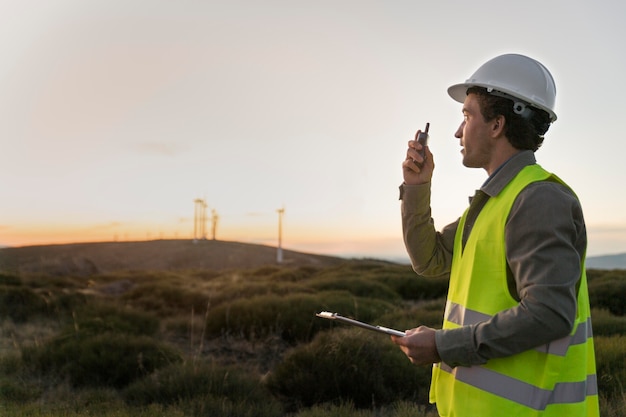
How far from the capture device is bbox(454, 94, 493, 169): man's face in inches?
92.2

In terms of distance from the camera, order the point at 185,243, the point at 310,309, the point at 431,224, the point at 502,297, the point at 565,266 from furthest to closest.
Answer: the point at 185,243 < the point at 310,309 < the point at 431,224 < the point at 502,297 < the point at 565,266

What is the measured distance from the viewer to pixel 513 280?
2.14m

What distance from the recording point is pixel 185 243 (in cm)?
6319

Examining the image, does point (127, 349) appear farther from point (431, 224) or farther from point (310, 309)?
point (431, 224)

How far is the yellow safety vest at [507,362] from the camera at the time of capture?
Result: 208 centimetres

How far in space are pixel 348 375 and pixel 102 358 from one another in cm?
302

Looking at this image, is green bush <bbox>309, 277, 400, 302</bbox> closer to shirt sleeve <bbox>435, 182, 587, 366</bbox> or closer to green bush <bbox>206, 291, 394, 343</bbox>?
green bush <bbox>206, 291, 394, 343</bbox>

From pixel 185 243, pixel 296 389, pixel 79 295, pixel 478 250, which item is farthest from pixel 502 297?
pixel 185 243

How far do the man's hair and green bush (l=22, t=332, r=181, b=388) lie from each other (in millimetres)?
5660

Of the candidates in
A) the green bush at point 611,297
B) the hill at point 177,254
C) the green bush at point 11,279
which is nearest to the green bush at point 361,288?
the green bush at point 611,297

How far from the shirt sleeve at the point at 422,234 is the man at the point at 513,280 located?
210 mm

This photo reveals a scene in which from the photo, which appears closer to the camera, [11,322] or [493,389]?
[493,389]

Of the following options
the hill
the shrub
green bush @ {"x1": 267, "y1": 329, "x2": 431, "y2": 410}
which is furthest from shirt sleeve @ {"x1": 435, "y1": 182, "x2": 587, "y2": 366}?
the hill

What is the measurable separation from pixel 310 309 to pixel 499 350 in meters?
8.07
